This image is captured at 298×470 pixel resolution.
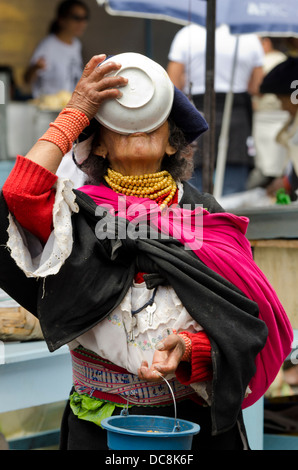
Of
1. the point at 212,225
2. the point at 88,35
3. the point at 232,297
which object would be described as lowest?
the point at 232,297

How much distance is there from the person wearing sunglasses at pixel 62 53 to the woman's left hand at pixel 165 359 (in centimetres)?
605

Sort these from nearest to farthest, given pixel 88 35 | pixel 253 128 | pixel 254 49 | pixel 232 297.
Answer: pixel 232 297, pixel 254 49, pixel 253 128, pixel 88 35

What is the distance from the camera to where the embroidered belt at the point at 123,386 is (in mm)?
2115

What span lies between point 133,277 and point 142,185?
0.92 feet

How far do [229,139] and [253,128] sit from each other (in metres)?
1.07

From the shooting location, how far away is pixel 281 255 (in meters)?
3.80

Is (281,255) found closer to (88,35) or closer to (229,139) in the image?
(229,139)

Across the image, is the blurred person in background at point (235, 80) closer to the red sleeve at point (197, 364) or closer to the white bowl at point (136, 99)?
the white bowl at point (136, 99)

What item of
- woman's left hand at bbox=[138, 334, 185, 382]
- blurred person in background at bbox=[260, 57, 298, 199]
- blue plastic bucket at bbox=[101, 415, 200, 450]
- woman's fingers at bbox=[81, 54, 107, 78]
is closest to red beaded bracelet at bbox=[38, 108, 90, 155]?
woman's fingers at bbox=[81, 54, 107, 78]

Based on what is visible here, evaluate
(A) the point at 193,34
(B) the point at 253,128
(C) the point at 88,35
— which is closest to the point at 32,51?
(C) the point at 88,35

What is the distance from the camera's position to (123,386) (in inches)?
83.5

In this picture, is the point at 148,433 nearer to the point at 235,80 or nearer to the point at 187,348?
the point at 187,348

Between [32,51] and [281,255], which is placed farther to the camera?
[32,51]
